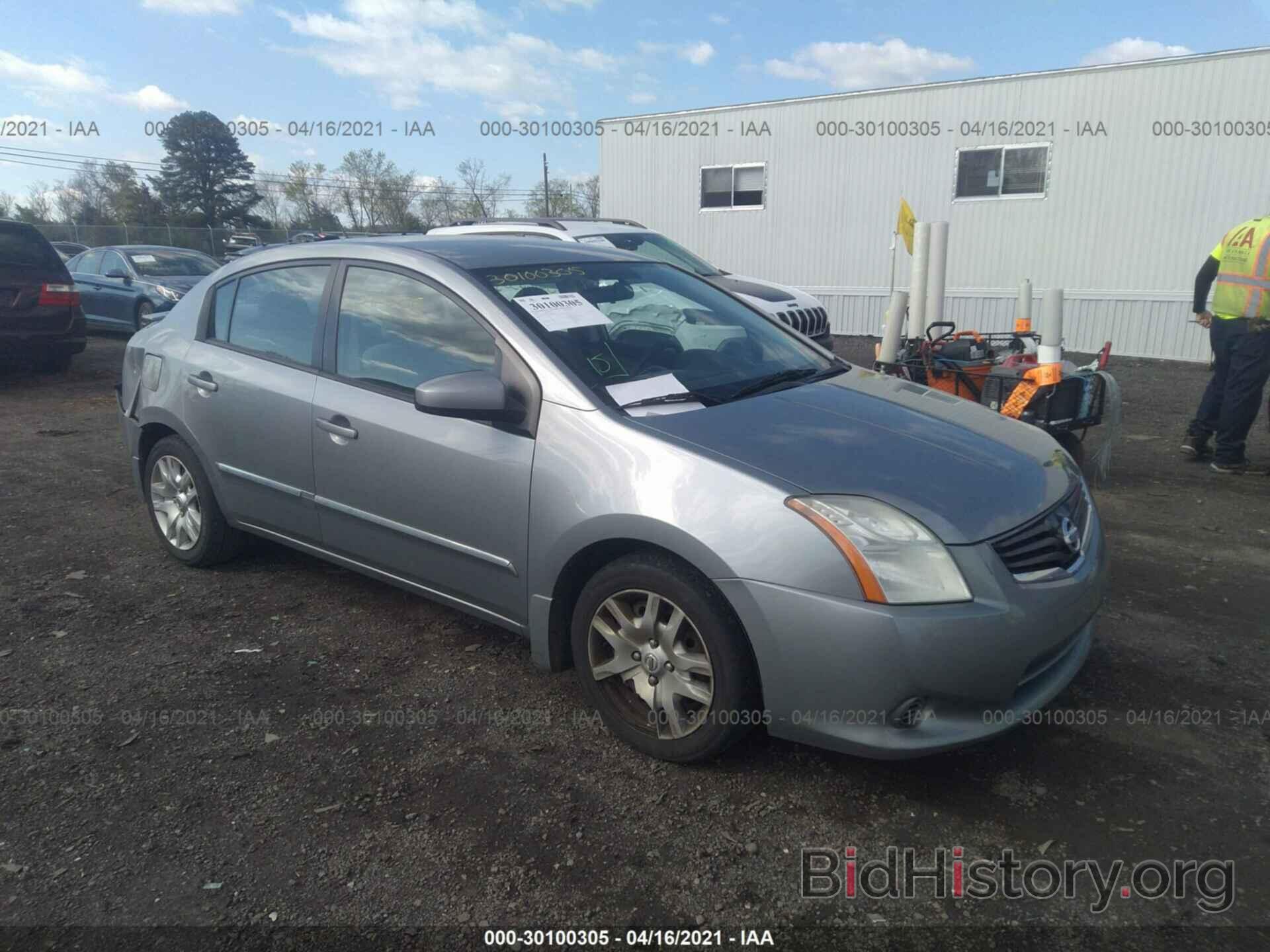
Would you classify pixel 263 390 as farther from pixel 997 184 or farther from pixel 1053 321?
pixel 997 184

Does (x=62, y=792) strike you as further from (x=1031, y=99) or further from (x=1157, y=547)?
(x=1031, y=99)

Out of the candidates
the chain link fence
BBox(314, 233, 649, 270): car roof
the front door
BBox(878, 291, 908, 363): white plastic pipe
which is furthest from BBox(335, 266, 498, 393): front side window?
the chain link fence

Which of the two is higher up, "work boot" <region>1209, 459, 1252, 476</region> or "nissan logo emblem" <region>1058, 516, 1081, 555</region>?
"nissan logo emblem" <region>1058, 516, 1081, 555</region>

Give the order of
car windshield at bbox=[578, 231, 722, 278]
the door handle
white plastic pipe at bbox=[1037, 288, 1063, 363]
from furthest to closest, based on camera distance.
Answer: car windshield at bbox=[578, 231, 722, 278] → white plastic pipe at bbox=[1037, 288, 1063, 363] → the door handle

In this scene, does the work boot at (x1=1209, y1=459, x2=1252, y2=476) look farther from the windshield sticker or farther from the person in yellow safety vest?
the windshield sticker

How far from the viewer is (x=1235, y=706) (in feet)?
10.6

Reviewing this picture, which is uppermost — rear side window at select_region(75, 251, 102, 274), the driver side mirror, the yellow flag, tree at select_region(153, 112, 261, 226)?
tree at select_region(153, 112, 261, 226)

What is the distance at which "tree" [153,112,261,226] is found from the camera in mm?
47875

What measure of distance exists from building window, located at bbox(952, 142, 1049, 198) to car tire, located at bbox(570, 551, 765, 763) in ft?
43.1

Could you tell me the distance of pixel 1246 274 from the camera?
628 cm

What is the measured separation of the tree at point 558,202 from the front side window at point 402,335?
132ft

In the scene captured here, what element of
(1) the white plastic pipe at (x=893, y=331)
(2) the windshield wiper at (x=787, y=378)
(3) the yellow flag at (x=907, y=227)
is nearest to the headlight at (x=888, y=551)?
(2) the windshield wiper at (x=787, y=378)

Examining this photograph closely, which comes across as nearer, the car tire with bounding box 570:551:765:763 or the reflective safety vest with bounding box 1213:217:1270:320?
the car tire with bounding box 570:551:765:763

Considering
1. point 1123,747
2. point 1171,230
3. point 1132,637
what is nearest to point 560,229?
point 1132,637
